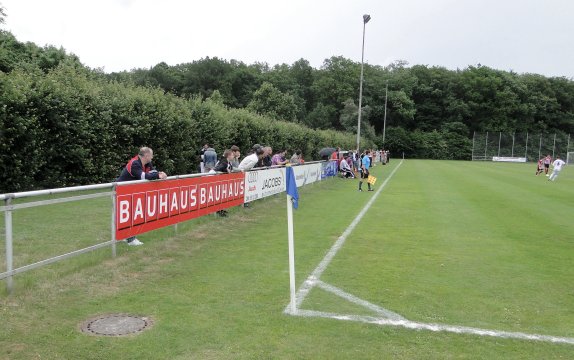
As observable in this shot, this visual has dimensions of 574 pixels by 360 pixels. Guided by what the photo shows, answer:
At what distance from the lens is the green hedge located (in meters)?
13.4

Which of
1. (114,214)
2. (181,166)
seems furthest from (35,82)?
(114,214)

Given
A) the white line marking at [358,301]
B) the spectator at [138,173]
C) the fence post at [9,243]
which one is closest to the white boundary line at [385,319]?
the white line marking at [358,301]

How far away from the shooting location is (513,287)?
658 centimetres

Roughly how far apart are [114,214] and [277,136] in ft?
89.1

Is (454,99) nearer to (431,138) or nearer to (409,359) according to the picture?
(431,138)

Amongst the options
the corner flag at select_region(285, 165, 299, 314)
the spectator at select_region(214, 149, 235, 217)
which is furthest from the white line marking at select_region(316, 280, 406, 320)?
the spectator at select_region(214, 149, 235, 217)

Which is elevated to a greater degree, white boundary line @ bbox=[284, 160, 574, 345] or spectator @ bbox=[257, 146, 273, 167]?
spectator @ bbox=[257, 146, 273, 167]

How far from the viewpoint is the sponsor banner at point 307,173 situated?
755 inches

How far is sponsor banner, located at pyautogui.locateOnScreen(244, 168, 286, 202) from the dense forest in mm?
6295

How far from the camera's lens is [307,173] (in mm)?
21141

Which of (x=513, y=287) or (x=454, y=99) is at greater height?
(x=454, y=99)

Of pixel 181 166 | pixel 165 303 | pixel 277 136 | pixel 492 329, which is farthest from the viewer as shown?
pixel 277 136

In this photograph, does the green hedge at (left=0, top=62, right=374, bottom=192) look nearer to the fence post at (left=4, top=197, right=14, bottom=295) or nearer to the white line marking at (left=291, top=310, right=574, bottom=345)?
the fence post at (left=4, top=197, right=14, bottom=295)

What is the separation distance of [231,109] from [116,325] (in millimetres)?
24209
